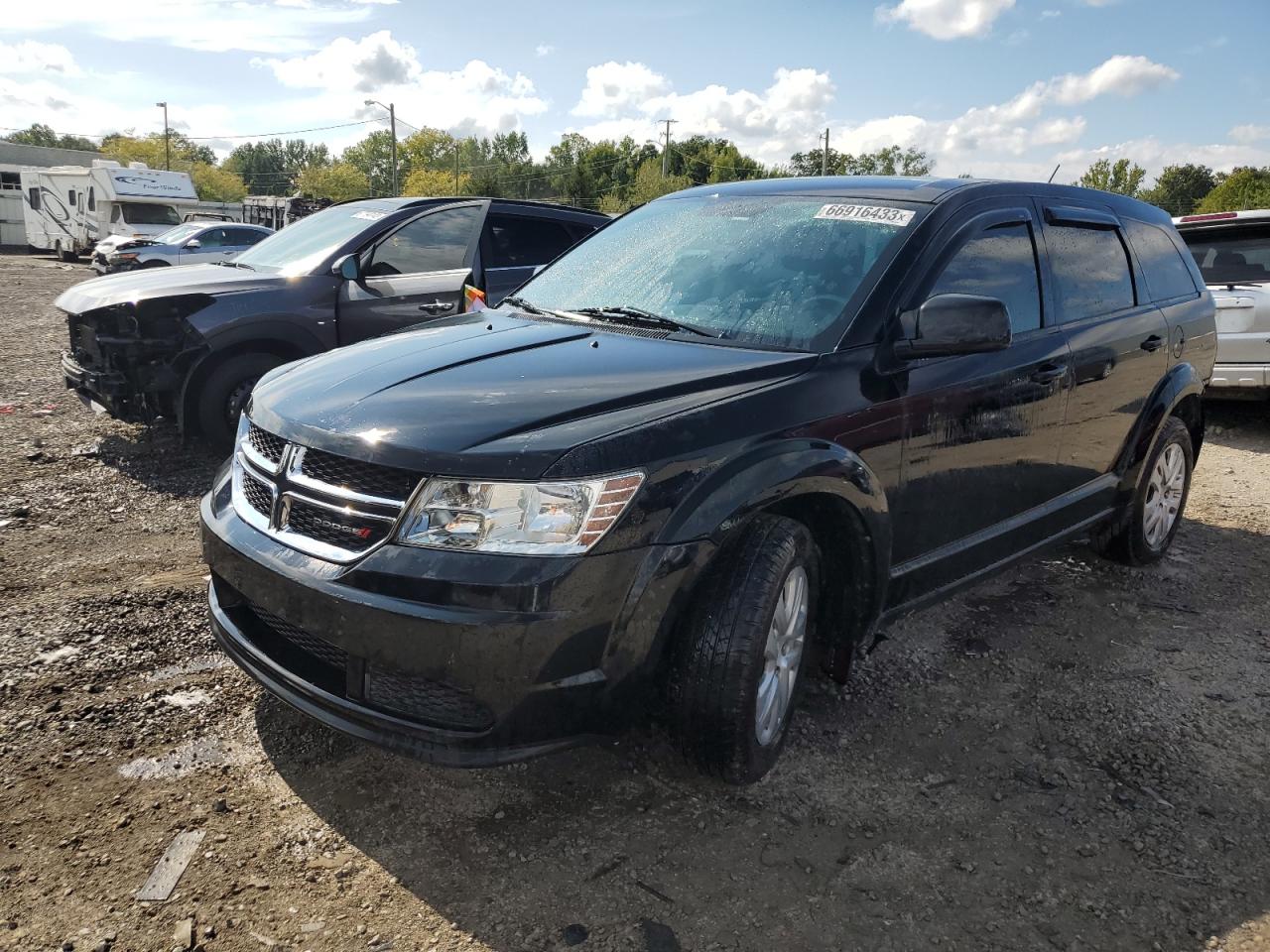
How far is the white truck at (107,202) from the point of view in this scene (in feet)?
89.0

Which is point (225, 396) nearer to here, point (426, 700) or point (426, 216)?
point (426, 216)

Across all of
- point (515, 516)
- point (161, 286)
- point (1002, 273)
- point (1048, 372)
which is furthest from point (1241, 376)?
point (161, 286)

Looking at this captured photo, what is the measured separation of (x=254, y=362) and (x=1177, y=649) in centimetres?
540

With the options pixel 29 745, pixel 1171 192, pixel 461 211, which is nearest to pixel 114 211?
pixel 461 211

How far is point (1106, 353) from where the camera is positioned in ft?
13.2

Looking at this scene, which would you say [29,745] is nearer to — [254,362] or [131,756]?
[131,756]

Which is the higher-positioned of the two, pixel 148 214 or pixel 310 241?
pixel 148 214

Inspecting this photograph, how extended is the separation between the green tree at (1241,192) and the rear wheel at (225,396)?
5349 centimetres

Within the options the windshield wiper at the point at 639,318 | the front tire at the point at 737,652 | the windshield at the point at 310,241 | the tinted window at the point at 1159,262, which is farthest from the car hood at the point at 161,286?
the tinted window at the point at 1159,262

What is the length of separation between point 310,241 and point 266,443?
4.57m

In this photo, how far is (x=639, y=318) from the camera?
3236 mm

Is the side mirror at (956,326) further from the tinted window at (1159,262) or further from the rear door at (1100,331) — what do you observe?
the tinted window at (1159,262)

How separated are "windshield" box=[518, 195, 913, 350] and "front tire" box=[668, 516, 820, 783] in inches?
27.9

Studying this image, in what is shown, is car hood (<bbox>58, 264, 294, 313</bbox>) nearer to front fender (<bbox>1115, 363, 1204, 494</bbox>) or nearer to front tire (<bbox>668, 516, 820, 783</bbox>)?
front tire (<bbox>668, 516, 820, 783</bbox>)
